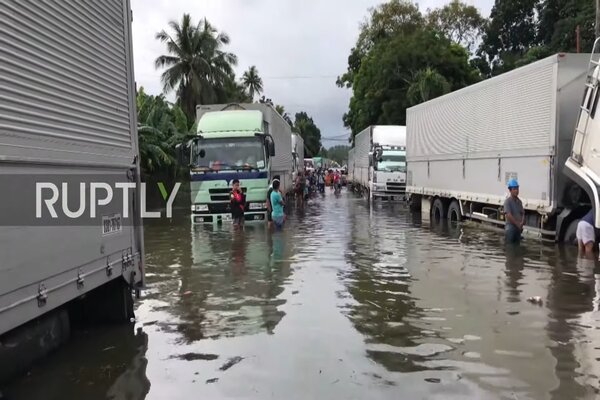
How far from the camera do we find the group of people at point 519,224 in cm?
1051

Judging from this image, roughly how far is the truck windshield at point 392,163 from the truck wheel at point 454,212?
1016 cm

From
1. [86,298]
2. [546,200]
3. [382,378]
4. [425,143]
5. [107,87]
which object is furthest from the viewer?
[425,143]

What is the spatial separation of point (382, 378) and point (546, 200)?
8.22m

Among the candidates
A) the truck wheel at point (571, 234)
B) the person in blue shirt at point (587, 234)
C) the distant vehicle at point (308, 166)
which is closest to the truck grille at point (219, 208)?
the truck wheel at point (571, 234)

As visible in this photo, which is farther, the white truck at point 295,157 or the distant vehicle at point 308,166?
the distant vehicle at point 308,166

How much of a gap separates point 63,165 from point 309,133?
108761 mm

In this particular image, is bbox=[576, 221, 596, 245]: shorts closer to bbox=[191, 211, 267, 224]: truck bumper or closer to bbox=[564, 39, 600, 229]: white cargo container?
bbox=[564, 39, 600, 229]: white cargo container

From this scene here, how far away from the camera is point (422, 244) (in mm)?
13500

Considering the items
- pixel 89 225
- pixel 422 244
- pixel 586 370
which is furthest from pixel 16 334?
pixel 422 244

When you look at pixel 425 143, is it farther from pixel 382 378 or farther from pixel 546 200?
pixel 382 378

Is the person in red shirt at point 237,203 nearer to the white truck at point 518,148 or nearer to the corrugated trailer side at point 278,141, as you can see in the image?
the corrugated trailer side at point 278,141

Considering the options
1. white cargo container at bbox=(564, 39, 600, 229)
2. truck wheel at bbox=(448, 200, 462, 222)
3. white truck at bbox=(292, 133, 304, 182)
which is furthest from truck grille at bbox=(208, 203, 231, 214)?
white truck at bbox=(292, 133, 304, 182)

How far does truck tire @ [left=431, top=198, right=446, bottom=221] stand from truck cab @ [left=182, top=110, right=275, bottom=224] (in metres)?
6.02

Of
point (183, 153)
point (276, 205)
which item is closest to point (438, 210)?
point (276, 205)
